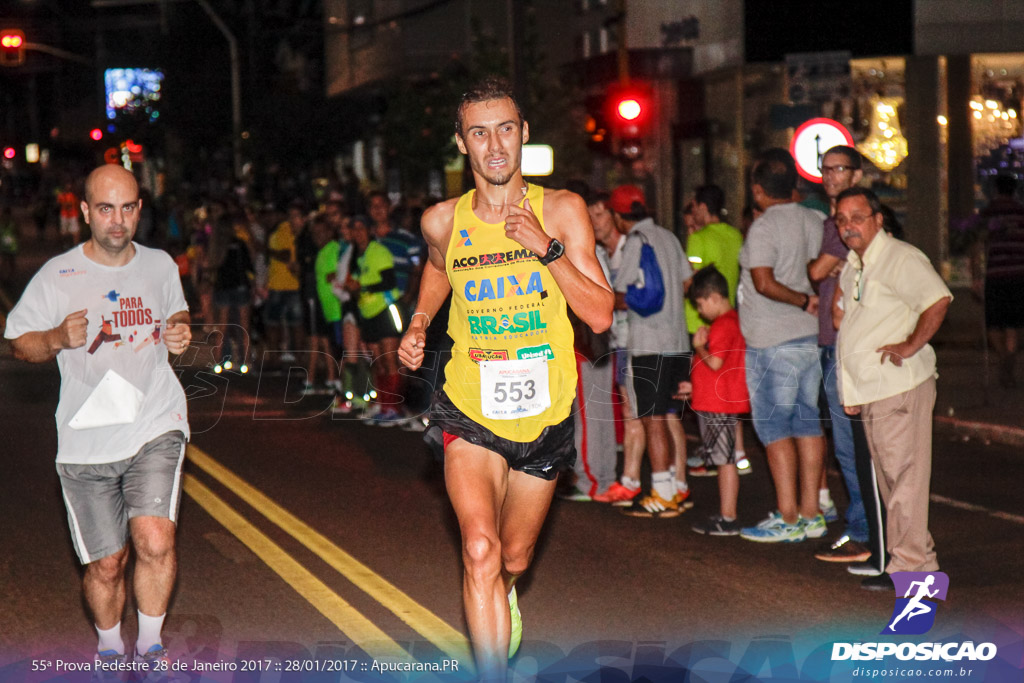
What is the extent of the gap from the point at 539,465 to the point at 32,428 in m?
9.20

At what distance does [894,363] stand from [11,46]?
2608 cm

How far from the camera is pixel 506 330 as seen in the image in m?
5.23

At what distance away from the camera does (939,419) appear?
42.3 feet

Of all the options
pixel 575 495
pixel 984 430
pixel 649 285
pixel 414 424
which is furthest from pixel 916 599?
pixel 414 424

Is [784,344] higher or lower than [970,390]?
higher

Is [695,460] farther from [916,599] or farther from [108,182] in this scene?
[108,182]

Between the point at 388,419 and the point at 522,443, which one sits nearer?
the point at 522,443

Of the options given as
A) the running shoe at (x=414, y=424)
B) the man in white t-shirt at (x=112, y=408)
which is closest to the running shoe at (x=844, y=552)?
the man in white t-shirt at (x=112, y=408)

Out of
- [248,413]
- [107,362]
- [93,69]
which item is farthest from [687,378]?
[93,69]

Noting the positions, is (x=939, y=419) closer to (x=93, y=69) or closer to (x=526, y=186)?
(x=526, y=186)

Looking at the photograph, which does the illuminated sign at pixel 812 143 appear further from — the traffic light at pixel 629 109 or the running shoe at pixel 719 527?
the traffic light at pixel 629 109

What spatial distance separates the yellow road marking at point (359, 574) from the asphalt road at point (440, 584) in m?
0.02

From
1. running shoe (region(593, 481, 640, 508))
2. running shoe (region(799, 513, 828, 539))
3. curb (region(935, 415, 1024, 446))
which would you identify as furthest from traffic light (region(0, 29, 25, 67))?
running shoe (region(799, 513, 828, 539))

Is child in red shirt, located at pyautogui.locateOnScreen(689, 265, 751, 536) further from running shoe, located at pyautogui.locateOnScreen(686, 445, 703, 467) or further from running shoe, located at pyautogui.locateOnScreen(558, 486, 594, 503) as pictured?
running shoe, located at pyautogui.locateOnScreen(686, 445, 703, 467)
